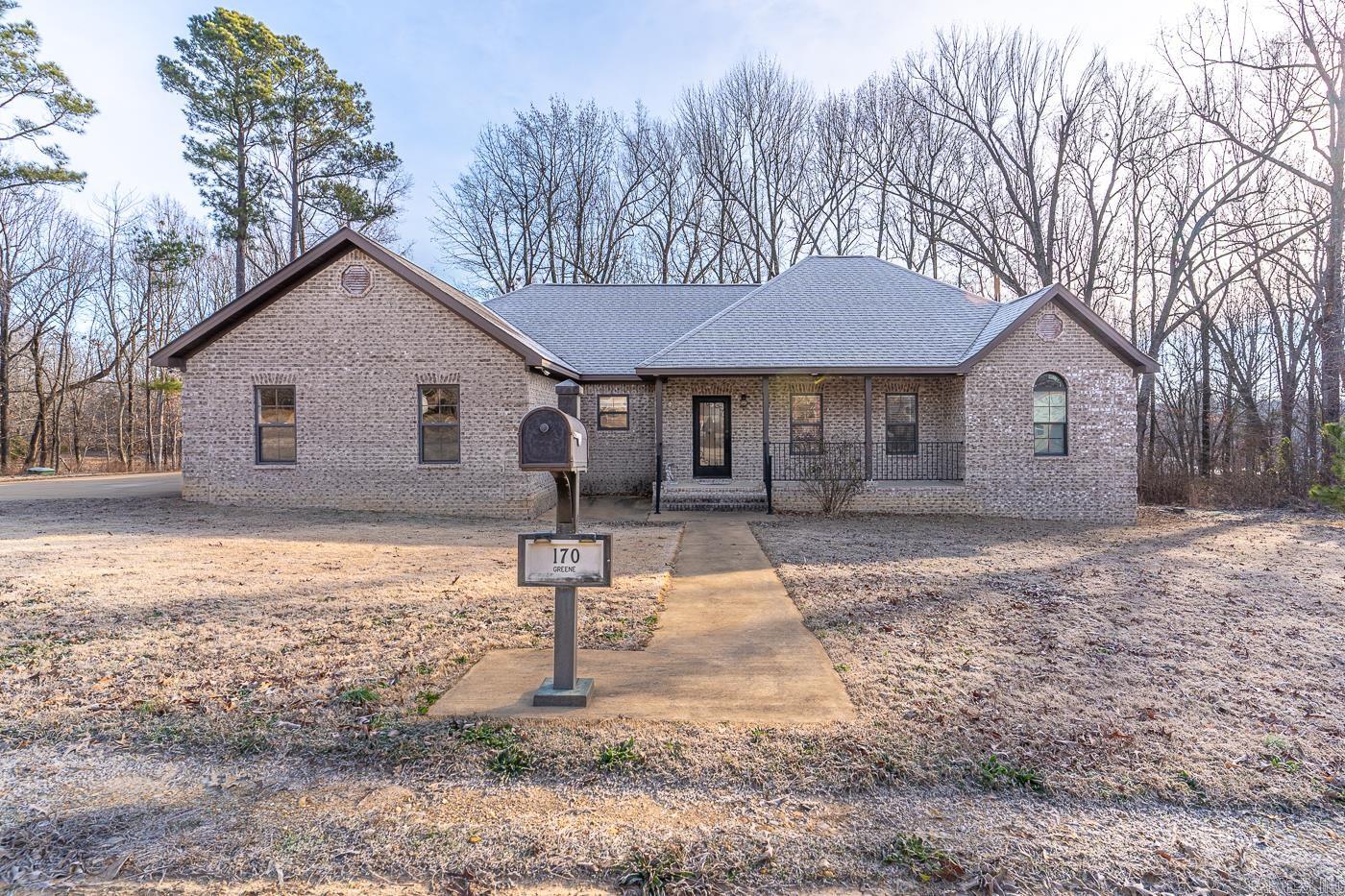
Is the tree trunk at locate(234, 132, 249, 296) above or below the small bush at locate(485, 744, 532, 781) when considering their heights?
above

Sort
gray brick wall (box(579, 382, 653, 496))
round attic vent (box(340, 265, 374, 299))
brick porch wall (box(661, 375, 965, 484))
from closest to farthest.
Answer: round attic vent (box(340, 265, 374, 299)) < brick porch wall (box(661, 375, 965, 484)) < gray brick wall (box(579, 382, 653, 496))

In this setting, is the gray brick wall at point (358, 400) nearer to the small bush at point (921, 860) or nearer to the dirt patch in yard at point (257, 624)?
the dirt patch in yard at point (257, 624)

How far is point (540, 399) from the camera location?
14.1 metres

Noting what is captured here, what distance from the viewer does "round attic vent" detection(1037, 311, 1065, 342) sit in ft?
44.8

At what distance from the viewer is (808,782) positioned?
9.78 feet

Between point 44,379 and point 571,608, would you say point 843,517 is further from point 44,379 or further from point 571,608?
point 44,379

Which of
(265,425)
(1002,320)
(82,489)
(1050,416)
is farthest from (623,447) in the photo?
A: (82,489)

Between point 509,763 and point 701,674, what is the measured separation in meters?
1.57

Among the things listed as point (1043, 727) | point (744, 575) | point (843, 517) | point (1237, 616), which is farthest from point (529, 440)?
point (843, 517)

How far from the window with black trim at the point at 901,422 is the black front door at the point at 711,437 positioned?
13.2 ft

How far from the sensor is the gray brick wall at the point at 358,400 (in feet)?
42.9

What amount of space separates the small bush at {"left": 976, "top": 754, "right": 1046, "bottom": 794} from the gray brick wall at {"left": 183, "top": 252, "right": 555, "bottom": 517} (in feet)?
36.3

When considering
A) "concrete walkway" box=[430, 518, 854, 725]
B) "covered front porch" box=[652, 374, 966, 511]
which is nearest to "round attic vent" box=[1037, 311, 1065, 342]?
"covered front porch" box=[652, 374, 966, 511]

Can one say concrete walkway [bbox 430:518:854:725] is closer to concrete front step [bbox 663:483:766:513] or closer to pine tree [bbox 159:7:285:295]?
concrete front step [bbox 663:483:766:513]
